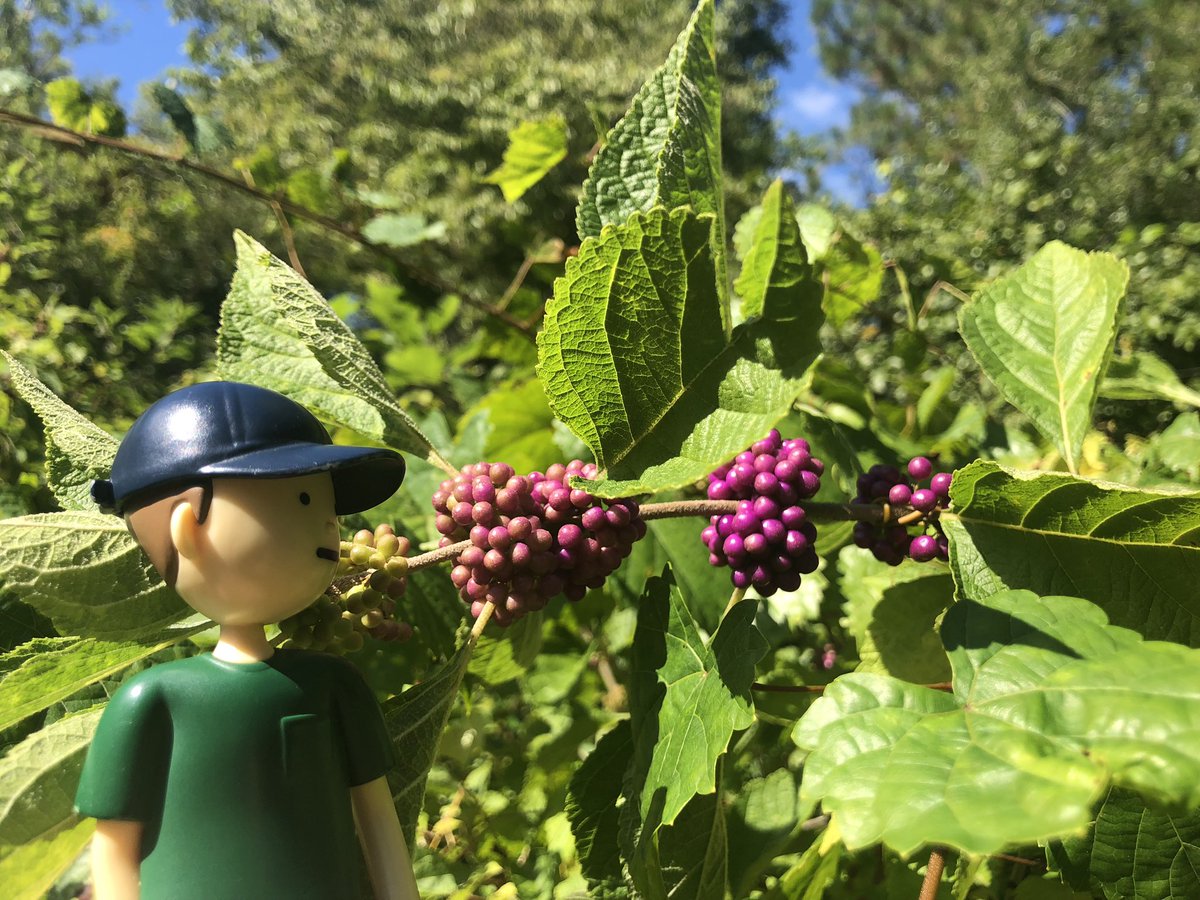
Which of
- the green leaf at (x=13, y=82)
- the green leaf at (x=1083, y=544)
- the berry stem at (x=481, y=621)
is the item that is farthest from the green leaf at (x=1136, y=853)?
the green leaf at (x=13, y=82)

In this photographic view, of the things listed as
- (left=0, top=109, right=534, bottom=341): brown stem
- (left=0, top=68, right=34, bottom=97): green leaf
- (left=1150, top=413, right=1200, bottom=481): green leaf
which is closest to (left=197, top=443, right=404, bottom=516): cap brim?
(left=0, top=109, right=534, bottom=341): brown stem

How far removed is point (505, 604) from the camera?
1.97 ft

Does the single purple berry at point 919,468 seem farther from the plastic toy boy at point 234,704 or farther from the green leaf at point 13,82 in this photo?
the green leaf at point 13,82

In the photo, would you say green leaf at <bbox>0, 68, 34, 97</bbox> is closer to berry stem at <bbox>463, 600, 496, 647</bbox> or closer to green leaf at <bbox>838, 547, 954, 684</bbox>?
berry stem at <bbox>463, 600, 496, 647</bbox>

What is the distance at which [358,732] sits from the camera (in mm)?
507

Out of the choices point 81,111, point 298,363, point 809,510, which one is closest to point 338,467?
point 298,363

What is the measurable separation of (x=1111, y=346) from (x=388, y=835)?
76 centimetres

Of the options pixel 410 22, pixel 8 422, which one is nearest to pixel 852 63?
pixel 410 22

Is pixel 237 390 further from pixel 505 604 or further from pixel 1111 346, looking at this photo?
pixel 1111 346

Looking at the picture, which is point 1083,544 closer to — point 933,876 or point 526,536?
point 933,876

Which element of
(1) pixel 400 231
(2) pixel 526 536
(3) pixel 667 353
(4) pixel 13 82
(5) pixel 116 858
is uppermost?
(4) pixel 13 82

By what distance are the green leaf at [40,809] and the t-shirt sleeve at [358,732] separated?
0.22 metres

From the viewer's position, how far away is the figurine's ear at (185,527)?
1.50ft

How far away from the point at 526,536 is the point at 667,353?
184 mm
